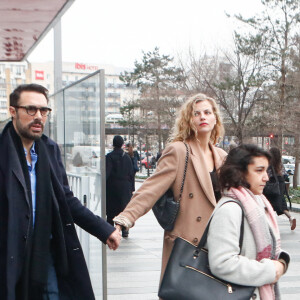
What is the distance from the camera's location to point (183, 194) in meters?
3.55

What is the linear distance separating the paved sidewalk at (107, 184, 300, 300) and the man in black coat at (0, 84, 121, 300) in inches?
125

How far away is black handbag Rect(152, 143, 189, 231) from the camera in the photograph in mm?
A: 3486

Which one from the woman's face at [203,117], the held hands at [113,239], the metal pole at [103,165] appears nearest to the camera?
the held hands at [113,239]

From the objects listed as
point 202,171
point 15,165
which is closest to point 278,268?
point 202,171

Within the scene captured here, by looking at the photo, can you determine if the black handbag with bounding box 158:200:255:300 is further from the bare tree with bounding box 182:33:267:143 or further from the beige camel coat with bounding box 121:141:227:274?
the bare tree with bounding box 182:33:267:143

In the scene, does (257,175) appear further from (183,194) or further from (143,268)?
(143,268)

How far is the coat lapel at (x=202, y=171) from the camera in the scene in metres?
3.49

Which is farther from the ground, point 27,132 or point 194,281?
point 27,132

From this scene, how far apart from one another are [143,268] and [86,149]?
3.39 metres

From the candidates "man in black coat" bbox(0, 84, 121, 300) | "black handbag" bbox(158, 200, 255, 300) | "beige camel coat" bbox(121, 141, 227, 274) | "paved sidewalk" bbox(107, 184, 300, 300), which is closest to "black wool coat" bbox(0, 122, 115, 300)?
"man in black coat" bbox(0, 84, 121, 300)

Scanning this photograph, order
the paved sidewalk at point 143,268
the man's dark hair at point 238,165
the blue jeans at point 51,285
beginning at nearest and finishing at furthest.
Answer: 1. the man's dark hair at point 238,165
2. the blue jeans at point 51,285
3. the paved sidewalk at point 143,268

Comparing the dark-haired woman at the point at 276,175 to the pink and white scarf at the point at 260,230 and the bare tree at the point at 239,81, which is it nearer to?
the pink and white scarf at the point at 260,230

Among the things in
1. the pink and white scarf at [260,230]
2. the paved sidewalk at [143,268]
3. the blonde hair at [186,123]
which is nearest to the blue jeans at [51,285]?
the pink and white scarf at [260,230]

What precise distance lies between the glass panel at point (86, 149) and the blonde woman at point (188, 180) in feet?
2.41
